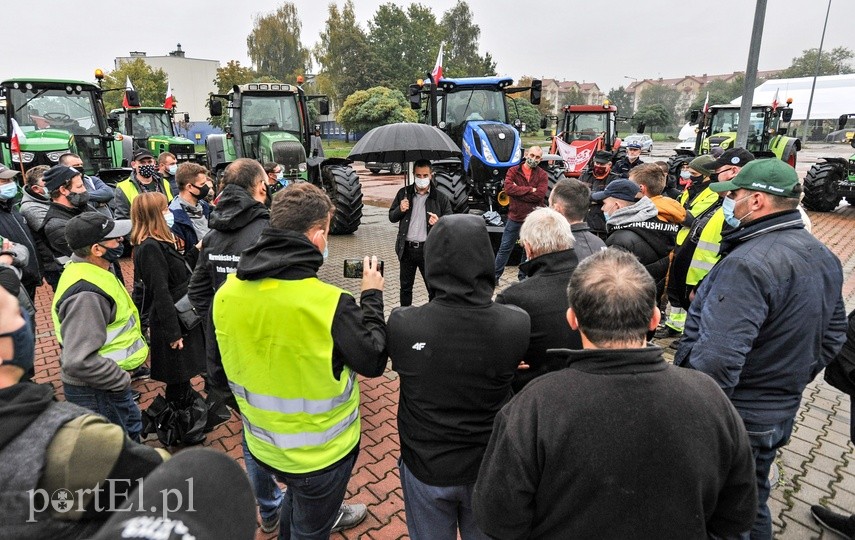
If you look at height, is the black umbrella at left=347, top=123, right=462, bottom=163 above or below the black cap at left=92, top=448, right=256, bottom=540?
above

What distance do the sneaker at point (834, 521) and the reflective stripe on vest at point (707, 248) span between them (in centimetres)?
173

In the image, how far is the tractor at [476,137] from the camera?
7914mm

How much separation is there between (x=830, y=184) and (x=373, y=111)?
26.3 meters

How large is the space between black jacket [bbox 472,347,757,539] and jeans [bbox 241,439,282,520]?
171 centimetres

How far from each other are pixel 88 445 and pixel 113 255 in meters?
2.38

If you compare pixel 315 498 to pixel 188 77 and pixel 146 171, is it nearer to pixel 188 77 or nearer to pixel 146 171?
pixel 146 171

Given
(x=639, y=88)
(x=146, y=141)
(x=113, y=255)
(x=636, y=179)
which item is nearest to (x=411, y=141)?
(x=636, y=179)

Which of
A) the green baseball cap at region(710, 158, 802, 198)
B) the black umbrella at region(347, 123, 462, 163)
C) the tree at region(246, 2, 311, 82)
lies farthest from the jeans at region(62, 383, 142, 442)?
the tree at region(246, 2, 311, 82)

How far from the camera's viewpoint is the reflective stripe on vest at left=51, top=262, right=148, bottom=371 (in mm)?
2664

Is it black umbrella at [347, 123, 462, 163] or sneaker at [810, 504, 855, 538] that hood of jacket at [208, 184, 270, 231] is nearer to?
black umbrella at [347, 123, 462, 163]

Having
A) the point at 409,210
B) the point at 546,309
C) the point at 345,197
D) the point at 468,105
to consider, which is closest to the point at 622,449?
the point at 546,309

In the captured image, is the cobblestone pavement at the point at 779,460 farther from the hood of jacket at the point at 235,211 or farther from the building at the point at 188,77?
the building at the point at 188,77

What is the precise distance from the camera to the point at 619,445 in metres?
1.24

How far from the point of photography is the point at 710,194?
466cm
